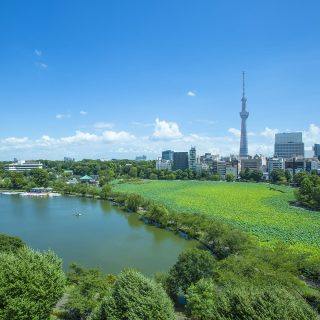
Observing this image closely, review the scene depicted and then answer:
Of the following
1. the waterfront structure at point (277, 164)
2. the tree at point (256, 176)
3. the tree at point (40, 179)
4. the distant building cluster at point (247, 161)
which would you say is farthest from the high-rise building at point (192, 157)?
the tree at point (40, 179)

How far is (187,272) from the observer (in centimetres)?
1221

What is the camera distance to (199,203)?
3706cm

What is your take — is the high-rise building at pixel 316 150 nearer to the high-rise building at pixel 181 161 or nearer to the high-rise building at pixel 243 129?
the high-rise building at pixel 243 129

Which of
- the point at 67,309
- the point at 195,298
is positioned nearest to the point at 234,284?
the point at 195,298

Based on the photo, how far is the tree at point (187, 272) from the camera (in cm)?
1225

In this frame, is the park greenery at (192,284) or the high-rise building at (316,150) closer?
the park greenery at (192,284)

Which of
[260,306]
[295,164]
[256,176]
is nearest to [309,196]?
[260,306]

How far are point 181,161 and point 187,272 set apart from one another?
7926 centimetres

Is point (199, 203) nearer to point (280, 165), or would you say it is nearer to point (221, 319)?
point (221, 319)

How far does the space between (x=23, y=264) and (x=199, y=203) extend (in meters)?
28.3

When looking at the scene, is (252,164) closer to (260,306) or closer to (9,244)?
(9,244)

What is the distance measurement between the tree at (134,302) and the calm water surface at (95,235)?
7.61 m

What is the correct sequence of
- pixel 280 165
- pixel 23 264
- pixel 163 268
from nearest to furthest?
pixel 23 264, pixel 163 268, pixel 280 165

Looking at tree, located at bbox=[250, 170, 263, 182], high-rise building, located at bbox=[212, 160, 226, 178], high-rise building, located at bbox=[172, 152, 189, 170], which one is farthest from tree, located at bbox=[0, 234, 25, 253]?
high-rise building, located at bbox=[172, 152, 189, 170]
